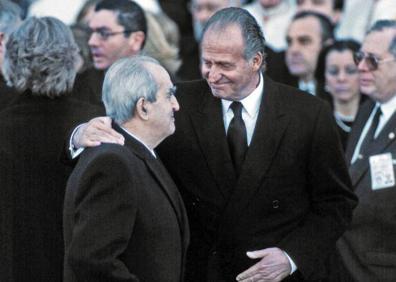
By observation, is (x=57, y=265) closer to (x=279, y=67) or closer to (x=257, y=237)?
(x=257, y=237)

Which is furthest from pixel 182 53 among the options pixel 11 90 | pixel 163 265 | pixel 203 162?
pixel 163 265

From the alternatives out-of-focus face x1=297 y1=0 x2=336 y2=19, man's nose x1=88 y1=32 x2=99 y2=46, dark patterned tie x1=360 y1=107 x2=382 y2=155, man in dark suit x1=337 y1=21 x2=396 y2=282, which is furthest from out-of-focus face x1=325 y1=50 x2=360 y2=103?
man's nose x1=88 y1=32 x2=99 y2=46

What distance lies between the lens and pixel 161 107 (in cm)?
426

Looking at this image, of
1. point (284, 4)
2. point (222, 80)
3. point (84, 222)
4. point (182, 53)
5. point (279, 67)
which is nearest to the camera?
point (84, 222)

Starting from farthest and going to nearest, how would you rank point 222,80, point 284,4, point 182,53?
point 284,4, point 182,53, point 222,80

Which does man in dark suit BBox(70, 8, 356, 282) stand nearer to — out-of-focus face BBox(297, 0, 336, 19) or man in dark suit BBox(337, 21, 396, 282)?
man in dark suit BBox(337, 21, 396, 282)

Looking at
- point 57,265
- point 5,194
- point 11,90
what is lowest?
point 57,265

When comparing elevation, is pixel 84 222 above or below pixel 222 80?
below

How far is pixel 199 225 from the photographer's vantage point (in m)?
4.87

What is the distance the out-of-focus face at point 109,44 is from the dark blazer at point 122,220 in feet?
7.46

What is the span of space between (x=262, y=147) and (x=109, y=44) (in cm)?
203

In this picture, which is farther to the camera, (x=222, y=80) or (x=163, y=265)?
(x=222, y=80)

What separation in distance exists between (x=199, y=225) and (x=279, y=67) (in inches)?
143

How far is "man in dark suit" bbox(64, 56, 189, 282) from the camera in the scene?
13.0 ft
